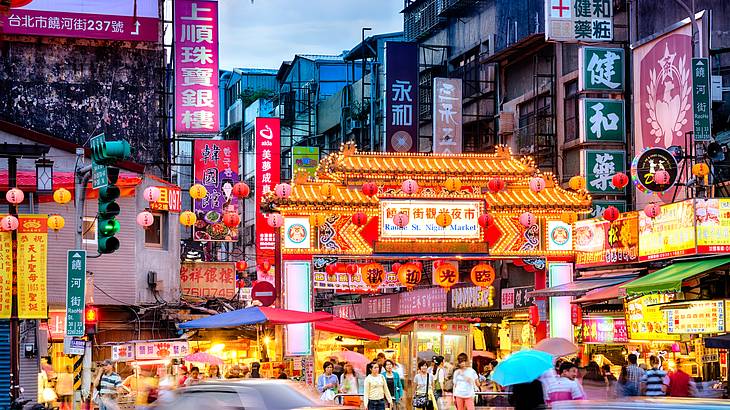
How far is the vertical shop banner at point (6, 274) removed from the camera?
2914 cm

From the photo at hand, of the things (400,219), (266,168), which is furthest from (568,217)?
(266,168)

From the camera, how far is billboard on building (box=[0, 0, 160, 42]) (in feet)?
131

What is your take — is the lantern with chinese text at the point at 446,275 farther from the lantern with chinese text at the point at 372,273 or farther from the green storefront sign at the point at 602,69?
the green storefront sign at the point at 602,69

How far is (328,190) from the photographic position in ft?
105

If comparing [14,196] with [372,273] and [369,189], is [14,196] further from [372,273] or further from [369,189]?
[372,273]

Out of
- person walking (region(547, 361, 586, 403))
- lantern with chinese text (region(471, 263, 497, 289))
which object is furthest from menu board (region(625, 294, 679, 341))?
person walking (region(547, 361, 586, 403))

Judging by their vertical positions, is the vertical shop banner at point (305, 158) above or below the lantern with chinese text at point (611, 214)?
above

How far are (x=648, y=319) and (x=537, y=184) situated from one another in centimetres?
472

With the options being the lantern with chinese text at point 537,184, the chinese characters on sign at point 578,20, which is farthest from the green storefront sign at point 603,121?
the lantern with chinese text at point 537,184

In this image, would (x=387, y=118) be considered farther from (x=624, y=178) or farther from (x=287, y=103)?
(x=287, y=103)

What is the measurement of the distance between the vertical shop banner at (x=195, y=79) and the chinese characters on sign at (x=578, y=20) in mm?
10474

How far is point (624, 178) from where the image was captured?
30062 mm

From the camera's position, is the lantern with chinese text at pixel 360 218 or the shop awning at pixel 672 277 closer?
the shop awning at pixel 672 277

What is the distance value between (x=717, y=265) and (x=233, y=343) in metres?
17.7
